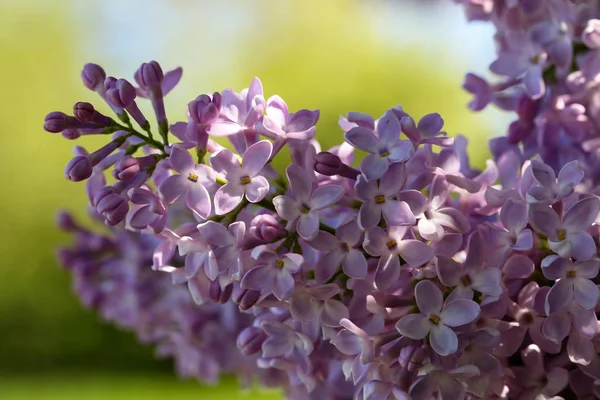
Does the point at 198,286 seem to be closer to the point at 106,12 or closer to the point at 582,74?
the point at 582,74

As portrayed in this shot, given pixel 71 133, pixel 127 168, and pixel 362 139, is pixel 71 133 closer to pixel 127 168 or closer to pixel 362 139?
pixel 127 168

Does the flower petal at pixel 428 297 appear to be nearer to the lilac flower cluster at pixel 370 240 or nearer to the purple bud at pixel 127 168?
the lilac flower cluster at pixel 370 240

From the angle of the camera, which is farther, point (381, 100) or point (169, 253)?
point (381, 100)

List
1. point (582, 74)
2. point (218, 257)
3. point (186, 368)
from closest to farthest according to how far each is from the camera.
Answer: point (218, 257), point (582, 74), point (186, 368)

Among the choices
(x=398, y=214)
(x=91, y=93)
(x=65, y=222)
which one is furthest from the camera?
(x=91, y=93)

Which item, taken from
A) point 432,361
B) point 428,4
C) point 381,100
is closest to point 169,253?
point 432,361

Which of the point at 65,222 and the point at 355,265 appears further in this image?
the point at 65,222

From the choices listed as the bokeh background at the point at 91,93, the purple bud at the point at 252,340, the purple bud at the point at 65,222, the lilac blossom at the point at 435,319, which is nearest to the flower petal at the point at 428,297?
the lilac blossom at the point at 435,319

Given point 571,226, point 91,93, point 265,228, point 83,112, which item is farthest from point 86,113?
point 91,93
